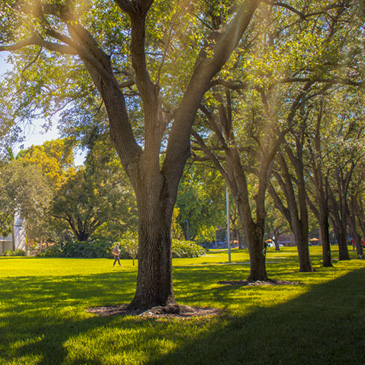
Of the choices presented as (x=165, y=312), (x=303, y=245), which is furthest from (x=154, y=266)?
(x=303, y=245)

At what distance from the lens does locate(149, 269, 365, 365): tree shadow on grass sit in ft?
14.3

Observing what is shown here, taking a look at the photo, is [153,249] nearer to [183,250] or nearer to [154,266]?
[154,266]

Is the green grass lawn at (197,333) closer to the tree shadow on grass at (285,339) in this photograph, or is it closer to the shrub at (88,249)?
the tree shadow on grass at (285,339)

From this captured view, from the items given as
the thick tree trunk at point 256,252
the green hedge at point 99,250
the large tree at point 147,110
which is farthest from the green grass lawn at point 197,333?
the green hedge at point 99,250

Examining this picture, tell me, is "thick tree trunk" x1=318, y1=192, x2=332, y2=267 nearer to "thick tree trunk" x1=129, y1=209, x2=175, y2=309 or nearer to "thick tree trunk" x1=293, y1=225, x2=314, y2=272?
"thick tree trunk" x1=293, y1=225, x2=314, y2=272

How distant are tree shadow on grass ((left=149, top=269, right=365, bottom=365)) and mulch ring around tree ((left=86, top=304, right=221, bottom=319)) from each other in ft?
2.19

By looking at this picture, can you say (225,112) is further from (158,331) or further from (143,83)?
(158,331)

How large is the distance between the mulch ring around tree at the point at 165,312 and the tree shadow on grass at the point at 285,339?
669mm

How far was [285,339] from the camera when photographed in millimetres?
5121

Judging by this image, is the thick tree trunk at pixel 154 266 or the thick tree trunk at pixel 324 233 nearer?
the thick tree trunk at pixel 154 266

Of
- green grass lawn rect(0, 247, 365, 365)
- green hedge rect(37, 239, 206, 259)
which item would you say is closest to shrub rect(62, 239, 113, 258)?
green hedge rect(37, 239, 206, 259)

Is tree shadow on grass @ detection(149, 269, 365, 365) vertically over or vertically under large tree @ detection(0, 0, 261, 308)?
under

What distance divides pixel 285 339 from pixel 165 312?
2.36m

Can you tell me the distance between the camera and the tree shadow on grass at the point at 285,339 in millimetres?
4348
